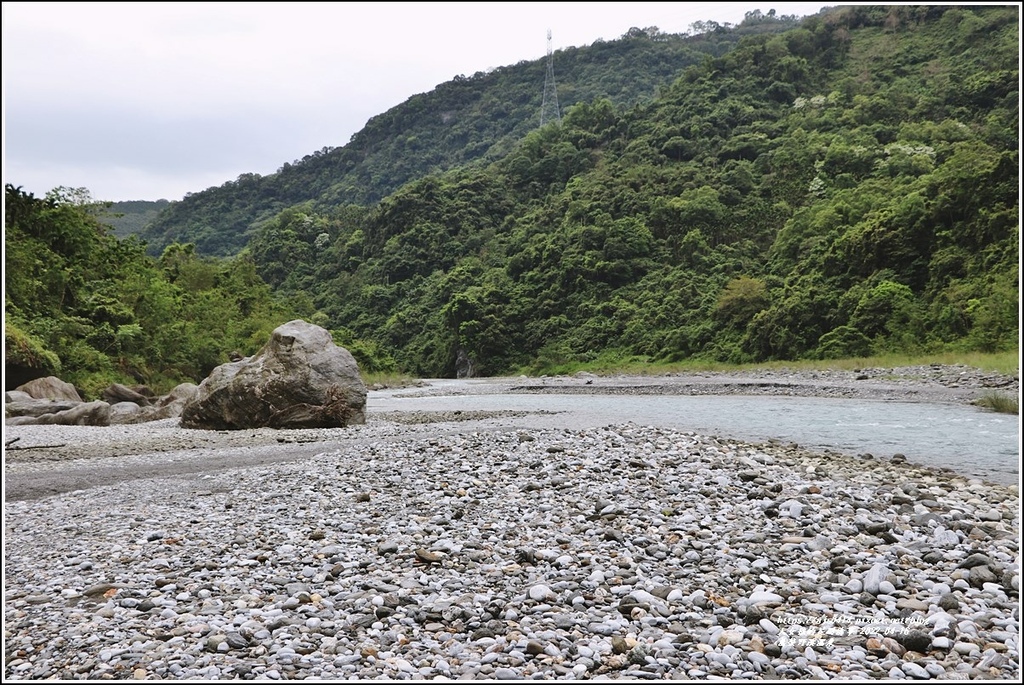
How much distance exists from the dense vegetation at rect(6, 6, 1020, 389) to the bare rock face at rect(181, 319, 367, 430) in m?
8.72

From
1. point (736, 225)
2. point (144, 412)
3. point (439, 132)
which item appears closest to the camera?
point (144, 412)

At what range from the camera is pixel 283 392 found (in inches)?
625

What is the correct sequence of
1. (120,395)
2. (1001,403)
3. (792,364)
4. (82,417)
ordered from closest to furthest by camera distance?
(1001,403) < (82,417) < (120,395) < (792,364)

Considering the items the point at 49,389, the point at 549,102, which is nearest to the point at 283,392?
the point at 49,389

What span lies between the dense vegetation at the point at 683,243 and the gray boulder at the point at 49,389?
106 cm

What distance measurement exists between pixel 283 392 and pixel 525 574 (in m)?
12.1

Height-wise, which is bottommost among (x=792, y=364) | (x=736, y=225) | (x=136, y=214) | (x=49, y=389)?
(x=792, y=364)

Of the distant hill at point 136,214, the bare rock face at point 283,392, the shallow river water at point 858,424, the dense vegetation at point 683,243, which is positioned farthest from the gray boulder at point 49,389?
the distant hill at point 136,214

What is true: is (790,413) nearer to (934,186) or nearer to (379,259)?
(934,186)

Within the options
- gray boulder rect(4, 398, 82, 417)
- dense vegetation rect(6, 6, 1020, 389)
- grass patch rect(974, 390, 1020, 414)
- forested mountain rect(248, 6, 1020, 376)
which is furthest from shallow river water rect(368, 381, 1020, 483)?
forested mountain rect(248, 6, 1020, 376)

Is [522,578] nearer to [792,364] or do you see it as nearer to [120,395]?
[120,395]

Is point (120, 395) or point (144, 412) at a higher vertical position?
point (120, 395)

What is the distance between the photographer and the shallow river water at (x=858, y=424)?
1052cm

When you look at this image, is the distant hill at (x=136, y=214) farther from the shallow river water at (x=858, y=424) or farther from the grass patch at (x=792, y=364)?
the shallow river water at (x=858, y=424)
